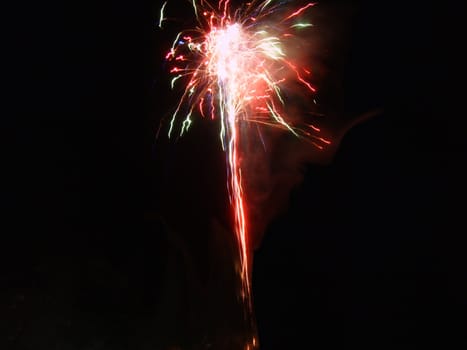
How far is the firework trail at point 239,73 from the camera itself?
13.0 ft

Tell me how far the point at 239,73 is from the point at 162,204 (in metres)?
1.44

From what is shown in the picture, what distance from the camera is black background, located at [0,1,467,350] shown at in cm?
364

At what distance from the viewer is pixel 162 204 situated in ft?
13.6

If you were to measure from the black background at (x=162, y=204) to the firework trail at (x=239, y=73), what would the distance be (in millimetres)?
227

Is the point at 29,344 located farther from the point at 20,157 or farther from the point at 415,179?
the point at 415,179

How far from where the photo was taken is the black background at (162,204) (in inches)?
143

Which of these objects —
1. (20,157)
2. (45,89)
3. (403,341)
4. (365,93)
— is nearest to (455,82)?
(365,93)

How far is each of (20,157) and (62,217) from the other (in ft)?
2.12

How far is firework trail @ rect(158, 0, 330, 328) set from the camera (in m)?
3.95

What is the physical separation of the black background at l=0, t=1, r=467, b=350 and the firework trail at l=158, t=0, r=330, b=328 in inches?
8.9

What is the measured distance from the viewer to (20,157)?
3.83 m

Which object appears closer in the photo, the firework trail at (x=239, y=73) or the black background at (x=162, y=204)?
the black background at (x=162, y=204)

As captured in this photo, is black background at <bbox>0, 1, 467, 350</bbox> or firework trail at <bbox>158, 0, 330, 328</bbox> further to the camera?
firework trail at <bbox>158, 0, 330, 328</bbox>

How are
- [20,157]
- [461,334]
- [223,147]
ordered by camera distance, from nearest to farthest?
[461,334]
[20,157]
[223,147]
